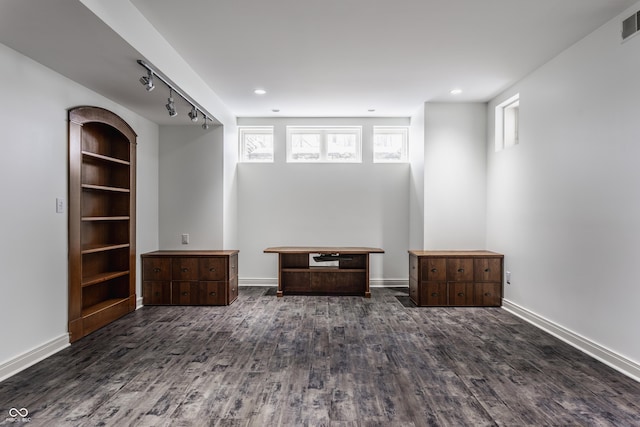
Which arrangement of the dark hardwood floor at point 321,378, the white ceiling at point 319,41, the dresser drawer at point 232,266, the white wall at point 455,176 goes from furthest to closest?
1. the white wall at point 455,176
2. the dresser drawer at point 232,266
3. the white ceiling at point 319,41
4. the dark hardwood floor at point 321,378

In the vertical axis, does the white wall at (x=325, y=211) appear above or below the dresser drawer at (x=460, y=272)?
above

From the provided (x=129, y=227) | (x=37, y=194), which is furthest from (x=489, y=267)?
(x=37, y=194)

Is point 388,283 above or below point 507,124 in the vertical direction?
below

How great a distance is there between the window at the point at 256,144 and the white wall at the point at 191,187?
0.87 meters

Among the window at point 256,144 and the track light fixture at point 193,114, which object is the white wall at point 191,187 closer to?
the window at point 256,144

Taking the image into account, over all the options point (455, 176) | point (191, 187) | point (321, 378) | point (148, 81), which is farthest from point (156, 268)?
point (455, 176)

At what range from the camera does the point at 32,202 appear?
2.87 m

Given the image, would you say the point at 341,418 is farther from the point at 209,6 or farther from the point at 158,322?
the point at 209,6

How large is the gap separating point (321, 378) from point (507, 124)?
4046 millimetres

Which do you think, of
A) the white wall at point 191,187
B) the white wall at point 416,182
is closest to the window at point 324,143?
the white wall at point 416,182

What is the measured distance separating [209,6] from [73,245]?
247 centimetres

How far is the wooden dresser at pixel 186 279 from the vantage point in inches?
182

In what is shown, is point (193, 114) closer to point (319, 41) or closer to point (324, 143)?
point (319, 41)

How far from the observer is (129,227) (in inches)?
169
